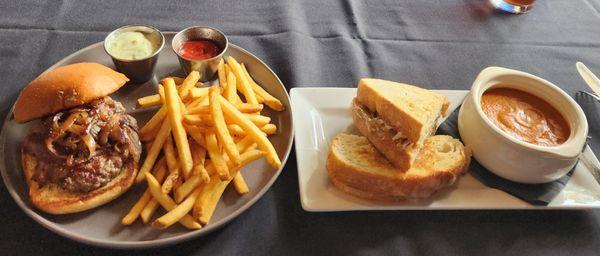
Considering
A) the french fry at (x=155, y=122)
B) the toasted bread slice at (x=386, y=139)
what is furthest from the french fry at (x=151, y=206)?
the toasted bread slice at (x=386, y=139)

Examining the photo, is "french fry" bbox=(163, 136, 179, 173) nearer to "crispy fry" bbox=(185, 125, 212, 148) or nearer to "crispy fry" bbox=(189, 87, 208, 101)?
"crispy fry" bbox=(185, 125, 212, 148)

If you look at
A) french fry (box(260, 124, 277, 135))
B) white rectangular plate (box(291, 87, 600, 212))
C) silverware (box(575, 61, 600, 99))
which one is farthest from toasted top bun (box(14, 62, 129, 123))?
silverware (box(575, 61, 600, 99))

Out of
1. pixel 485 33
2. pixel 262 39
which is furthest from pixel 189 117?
pixel 485 33

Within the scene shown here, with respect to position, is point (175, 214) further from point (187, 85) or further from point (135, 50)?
point (135, 50)

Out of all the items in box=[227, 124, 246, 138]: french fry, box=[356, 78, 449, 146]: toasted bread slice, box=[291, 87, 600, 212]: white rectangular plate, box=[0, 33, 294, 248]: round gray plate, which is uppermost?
box=[356, 78, 449, 146]: toasted bread slice

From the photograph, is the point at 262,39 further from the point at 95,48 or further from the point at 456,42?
the point at 456,42

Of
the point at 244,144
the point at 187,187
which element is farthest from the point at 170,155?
the point at 244,144

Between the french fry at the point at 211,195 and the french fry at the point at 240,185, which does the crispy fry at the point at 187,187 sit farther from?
the french fry at the point at 240,185
